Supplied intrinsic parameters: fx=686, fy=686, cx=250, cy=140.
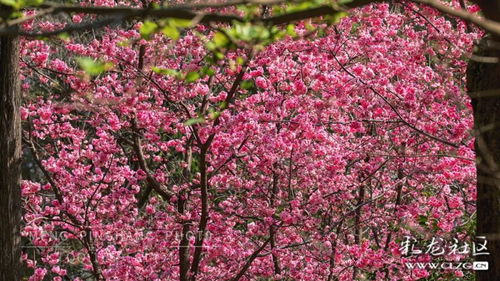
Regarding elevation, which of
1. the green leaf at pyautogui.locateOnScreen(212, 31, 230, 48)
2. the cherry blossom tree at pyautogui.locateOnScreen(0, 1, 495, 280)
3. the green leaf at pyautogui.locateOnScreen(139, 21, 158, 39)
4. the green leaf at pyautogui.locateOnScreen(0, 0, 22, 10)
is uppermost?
the cherry blossom tree at pyautogui.locateOnScreen(0, 1, 495, 280)

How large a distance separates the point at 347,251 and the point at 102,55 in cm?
303

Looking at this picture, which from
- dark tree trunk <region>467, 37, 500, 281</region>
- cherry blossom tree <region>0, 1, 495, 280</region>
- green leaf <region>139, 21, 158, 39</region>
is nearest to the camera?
green leaf <region>139, 21, 158, 39</region>

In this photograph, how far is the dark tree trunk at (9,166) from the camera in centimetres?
533

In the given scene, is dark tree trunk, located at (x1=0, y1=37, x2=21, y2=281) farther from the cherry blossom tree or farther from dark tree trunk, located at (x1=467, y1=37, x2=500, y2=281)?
dark tree trunk, located at (x1=467, y1=37, x2=500, y2=281)

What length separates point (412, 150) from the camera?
6793 millimetres

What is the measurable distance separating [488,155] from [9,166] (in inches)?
143

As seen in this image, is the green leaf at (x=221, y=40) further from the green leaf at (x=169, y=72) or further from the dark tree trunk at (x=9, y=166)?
the dark tree trunk at (x=9, y=166)

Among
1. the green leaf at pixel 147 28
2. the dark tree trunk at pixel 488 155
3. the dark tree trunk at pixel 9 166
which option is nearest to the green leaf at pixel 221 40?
the green leaf at pixel 147 28

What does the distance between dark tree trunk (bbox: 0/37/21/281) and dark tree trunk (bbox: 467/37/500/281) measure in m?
3.49

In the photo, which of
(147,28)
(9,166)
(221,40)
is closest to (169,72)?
(147,28)

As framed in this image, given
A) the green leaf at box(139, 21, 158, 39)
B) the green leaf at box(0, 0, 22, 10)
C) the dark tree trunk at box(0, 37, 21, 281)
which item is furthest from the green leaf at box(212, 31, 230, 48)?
the dark tree trunk at box(0, 37, 21, 281)

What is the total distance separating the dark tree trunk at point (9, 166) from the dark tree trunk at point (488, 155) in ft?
11.4

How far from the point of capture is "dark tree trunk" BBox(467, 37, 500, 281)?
138 inches

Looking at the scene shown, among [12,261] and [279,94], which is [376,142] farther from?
[12,261]
